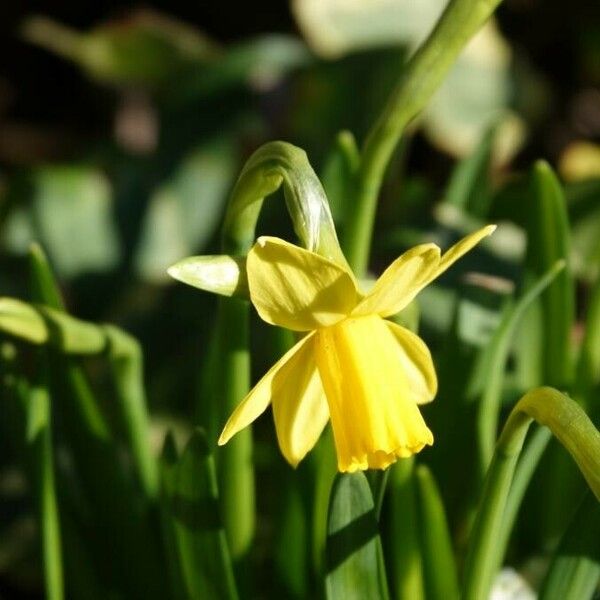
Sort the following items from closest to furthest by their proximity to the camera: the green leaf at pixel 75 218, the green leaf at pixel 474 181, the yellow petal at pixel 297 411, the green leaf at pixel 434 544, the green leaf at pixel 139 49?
the yellow petal at pixel 297 411 → the green leaf at pixel 434 544 → the green leaf at pixel 474 181 → the green leaf at pixel 75 218 → the green leaf at pixel 139 49

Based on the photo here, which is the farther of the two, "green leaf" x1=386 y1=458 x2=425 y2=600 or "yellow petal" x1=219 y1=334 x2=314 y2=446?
"green leaf" x1=386 y1=458 x2=425 y2=600

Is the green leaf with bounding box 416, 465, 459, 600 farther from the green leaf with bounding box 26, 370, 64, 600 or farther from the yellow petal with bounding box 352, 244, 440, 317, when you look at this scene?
the green leaf with bounding box 26, 370, 64, 600

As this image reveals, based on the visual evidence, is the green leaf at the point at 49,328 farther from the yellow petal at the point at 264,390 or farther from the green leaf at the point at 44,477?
the yellow petal at the point at 264,390

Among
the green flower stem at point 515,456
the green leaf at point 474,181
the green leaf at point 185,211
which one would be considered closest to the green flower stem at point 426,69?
the green flower stem at point 515,456

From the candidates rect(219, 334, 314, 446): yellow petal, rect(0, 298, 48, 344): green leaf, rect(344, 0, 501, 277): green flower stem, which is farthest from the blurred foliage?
rect(344, 0, 501, 277): green flower stem

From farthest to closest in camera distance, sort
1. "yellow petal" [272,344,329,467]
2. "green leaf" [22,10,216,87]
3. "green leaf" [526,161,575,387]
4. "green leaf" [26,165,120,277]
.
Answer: "green leaf" [22,10,216,87] < "green leaf" [26,165,120,277] < "green leaf" [526,161,575,387] < "yellow petal" [272,344,329,467]

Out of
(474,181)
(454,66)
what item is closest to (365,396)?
(474,181)
